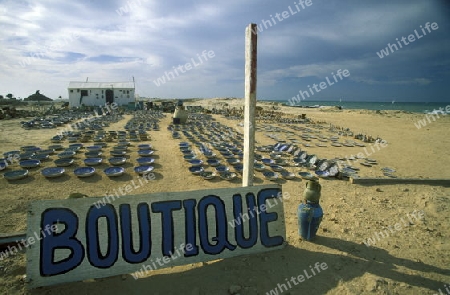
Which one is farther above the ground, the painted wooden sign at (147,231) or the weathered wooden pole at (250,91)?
the weathered wooden pole at (250,91)

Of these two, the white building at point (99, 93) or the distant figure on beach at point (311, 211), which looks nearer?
the distant figure on beach at point (311, 211)

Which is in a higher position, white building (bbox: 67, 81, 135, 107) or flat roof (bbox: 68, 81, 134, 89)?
flat roof (bbox: 68, 81, 134, 89)

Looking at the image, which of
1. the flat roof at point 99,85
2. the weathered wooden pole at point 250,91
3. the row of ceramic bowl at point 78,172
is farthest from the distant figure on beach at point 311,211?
the flat roof at point 99,85

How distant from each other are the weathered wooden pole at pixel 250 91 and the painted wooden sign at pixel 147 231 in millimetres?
514

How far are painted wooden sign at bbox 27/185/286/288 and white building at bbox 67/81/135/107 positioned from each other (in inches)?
1505

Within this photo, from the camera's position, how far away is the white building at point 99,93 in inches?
1398

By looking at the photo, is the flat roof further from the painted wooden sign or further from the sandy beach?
the painted wooden sign

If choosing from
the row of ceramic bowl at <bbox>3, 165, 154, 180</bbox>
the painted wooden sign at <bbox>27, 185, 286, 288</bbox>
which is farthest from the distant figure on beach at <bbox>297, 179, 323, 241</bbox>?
the row of ceramic bowl at <bbox>3, 165, 154, 180</bbox>

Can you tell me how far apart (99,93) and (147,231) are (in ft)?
129

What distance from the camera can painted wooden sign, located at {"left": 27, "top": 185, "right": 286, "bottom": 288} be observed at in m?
2.91

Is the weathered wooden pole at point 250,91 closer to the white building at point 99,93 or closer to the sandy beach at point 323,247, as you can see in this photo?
the sandy beach at point 323,247

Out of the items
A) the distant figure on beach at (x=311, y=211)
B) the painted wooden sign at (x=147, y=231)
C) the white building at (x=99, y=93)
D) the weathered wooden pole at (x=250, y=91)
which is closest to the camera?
the painted wooden sign at (x=147, y=231)

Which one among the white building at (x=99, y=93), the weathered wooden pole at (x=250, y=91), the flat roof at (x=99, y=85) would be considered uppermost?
the flat roof at (x=99, y=85)

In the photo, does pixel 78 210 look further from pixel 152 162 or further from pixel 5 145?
pixel 5 145
